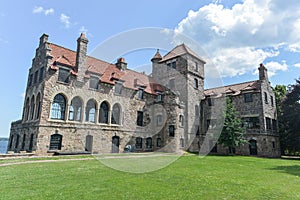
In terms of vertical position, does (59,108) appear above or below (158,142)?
above

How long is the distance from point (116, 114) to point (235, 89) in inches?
813

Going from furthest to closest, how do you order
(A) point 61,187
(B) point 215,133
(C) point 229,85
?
(C) point 229,85 < (B) point 215,133 < (A) point 61,187

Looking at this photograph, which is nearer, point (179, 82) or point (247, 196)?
point (247, 196)

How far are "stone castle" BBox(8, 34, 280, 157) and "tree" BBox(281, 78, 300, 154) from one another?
70.5 inches

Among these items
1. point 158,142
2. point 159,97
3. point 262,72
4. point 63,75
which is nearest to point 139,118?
point 158,142

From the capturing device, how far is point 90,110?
976 inches

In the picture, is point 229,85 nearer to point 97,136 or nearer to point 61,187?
point 97,136

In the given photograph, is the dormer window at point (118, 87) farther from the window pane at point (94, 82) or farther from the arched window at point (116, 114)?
the window pane at point (94, 82)

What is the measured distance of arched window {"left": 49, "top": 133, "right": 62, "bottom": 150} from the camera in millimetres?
20370

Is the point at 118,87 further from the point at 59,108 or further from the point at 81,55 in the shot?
the point at 59,108

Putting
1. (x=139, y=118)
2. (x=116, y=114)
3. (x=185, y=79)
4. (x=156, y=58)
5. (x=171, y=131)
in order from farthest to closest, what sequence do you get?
(x=156, y=58)
(x=185, y=79)
(x=139, y=118)
(x=171, y=131)
(x=116, y=114)

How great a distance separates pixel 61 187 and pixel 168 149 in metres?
21.1

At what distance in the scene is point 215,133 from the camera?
32.1m

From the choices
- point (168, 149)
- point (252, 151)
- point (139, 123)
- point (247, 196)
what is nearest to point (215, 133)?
point (252, 151)
